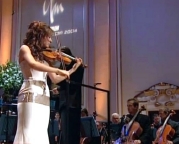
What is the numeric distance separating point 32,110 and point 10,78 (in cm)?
572

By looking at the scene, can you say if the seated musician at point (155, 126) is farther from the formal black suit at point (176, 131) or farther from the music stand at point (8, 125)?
the music stand at point (8, 125)

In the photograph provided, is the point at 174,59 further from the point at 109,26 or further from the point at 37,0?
the point at 37,0

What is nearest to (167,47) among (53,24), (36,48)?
(53,24)

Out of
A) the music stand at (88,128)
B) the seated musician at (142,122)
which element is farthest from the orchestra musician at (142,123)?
the music stand at (88,128)

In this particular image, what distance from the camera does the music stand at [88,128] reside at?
4.95m

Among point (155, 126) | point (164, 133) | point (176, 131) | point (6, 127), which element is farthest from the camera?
point (155, 126)

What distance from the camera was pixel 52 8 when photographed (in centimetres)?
1029

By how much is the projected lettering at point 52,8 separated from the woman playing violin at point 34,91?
7.22 meters

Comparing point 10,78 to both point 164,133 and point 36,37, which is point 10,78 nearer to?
point 164,133

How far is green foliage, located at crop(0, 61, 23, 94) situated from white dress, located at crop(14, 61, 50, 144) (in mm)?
5488

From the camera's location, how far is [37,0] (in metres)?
10.6

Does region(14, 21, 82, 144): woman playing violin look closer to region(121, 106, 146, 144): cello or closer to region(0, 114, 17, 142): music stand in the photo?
region(0, 114, 17, 142): music stand

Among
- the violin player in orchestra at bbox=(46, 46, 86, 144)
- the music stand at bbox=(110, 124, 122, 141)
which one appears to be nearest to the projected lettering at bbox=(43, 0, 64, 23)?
the music stand at bbox=(110, 124, 122, 141)

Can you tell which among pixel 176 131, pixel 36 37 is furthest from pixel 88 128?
pixel 36 37
